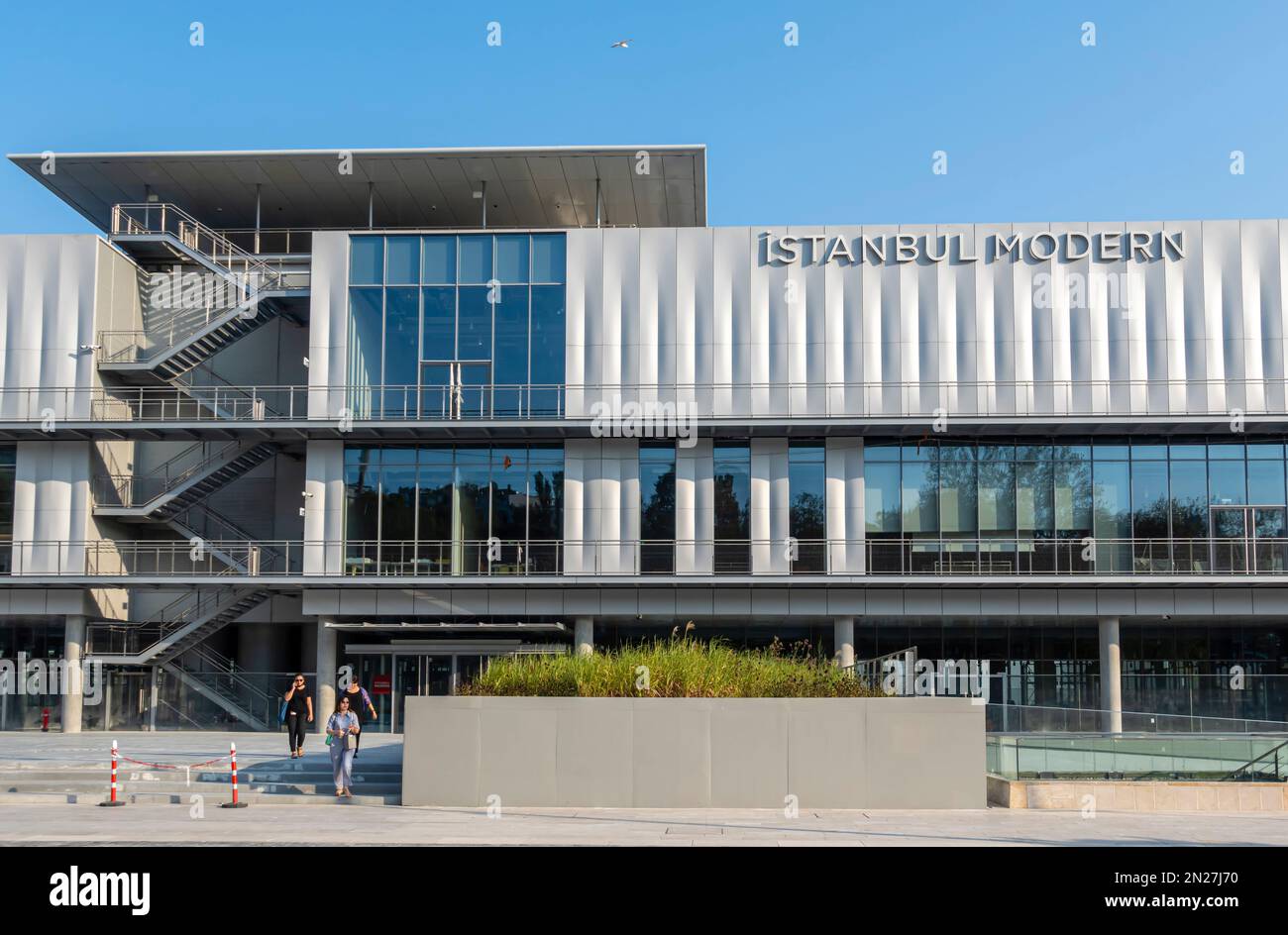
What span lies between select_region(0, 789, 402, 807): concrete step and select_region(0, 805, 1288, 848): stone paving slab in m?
0.38

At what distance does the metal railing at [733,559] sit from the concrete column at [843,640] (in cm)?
149

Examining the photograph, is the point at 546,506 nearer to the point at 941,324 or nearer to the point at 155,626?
the point at 941,324

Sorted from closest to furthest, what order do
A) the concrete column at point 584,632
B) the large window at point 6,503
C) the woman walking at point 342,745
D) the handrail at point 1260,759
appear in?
the woman walking at point 342,745, the handrail at point 1260,759, the concrete column at point 584,632, the large window at point 6,503

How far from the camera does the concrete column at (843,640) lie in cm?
3738

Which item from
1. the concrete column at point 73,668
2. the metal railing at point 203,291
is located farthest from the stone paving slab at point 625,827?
the metal railing at point 203,291

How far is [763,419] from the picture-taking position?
36.7 metres

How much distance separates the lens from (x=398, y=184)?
135 feet

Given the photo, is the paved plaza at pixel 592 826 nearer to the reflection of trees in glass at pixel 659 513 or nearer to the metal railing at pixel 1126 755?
the metal railing at pixel 1126 755

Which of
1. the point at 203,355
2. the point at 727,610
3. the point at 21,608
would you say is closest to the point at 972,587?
the point at 727,610

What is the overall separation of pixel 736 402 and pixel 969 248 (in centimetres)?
765

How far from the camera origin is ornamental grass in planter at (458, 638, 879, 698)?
837 inches

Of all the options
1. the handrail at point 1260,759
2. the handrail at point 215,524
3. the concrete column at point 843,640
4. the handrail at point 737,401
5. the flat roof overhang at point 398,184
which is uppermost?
the flat roof overhang at point 398,184

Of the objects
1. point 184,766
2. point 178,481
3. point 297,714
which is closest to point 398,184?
point 178,481

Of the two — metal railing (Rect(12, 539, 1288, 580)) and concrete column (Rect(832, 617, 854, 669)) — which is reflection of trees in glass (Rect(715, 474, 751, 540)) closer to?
metal railing (Rect(12, 539, 1288, 580))
